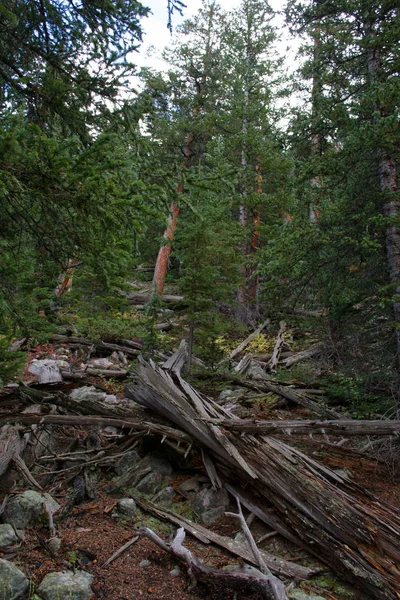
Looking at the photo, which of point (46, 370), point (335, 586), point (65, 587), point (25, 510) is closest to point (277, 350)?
point (46, 370)

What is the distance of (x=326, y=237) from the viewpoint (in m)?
7.21

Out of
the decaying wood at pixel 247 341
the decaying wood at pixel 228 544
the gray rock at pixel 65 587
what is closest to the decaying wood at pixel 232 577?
the decaying wood at pixel 228 544

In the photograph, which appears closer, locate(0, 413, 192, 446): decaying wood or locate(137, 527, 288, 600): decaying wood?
locate(137, 527, 288, 600): decaying wood

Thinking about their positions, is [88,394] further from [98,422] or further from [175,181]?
[175,181]

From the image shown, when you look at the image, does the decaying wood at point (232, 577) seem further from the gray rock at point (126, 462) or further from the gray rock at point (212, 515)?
the gray rock at point (126, 462)

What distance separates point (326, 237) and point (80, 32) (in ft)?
17.4

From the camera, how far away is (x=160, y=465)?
555 centimetres

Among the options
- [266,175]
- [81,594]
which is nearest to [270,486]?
[81,594]

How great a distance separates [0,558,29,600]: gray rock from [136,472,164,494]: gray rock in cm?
202

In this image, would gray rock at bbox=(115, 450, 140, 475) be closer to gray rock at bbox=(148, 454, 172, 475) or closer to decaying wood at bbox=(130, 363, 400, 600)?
gray rock at bbox=(148, 454, 172, 475)

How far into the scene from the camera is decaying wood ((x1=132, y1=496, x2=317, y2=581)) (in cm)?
377

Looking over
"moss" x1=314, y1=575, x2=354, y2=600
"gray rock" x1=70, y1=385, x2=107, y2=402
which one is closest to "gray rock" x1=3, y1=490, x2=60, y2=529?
"moss" x1=314, y1=575, x2=354, y2=600

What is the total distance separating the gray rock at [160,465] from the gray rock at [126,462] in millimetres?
226

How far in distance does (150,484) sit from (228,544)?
1.49 meters
